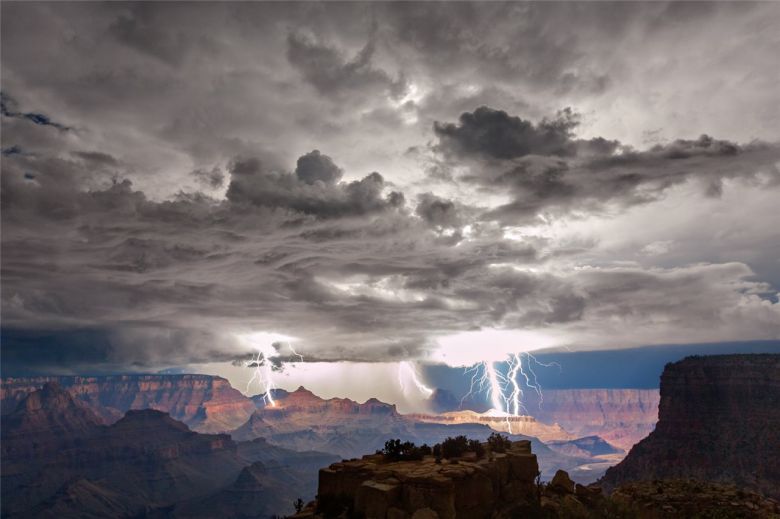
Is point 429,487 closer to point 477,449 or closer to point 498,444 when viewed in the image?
point 477,449

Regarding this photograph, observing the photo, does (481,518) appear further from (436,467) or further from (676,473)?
(676,473)

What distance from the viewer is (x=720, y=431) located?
555 feet

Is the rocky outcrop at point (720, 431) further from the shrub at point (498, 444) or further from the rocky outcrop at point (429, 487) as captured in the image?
the rocky outcrop at point (429, 487)

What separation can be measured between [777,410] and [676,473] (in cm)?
3824

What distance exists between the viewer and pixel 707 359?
7869 inches

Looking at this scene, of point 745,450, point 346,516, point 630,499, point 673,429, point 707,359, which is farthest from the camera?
point 707,359

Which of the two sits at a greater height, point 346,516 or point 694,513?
point 346,516

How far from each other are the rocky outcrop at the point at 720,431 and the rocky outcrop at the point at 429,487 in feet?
346

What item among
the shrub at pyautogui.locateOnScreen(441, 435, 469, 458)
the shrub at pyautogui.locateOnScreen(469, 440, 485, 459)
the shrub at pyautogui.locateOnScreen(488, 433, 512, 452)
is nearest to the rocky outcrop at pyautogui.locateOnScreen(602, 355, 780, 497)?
the shrub at pyautogui.locateOnScreen(488, 433, 512, 452)

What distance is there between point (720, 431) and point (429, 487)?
530ft

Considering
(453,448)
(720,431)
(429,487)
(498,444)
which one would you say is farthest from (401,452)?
(720,431)

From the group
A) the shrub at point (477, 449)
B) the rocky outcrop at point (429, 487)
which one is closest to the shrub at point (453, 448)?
the shrub at point (477, 449)

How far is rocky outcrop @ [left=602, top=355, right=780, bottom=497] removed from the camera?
481 feet

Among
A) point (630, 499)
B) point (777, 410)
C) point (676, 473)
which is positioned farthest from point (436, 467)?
point (777, 410)
